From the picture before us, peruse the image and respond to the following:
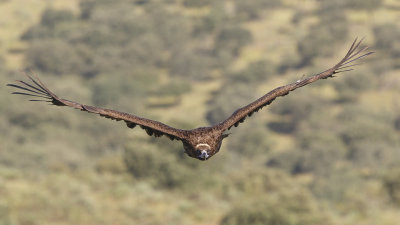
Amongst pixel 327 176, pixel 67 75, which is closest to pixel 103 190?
pixel 327 176

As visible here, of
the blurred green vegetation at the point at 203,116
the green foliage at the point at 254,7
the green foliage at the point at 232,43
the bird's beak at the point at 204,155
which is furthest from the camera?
the green foliage at the point at 254,7

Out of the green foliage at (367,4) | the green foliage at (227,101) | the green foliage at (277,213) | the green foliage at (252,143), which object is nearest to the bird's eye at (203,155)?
the green foliage at (277,213)

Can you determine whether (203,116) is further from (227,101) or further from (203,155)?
(203,155)

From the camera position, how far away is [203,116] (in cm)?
13388

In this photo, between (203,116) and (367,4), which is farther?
(367,4)

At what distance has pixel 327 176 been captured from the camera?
10900cm

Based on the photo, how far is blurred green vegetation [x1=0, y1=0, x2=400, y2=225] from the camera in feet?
145

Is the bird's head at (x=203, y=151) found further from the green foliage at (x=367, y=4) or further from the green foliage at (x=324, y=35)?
the green foliage at (x=367, y=4)

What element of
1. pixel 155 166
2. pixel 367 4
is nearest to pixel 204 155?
pixel 155 166

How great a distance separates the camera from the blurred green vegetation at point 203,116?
44312 millimetres

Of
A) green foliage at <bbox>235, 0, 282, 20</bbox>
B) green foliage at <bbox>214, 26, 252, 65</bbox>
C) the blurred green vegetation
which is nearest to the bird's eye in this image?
the blurred green vegetation

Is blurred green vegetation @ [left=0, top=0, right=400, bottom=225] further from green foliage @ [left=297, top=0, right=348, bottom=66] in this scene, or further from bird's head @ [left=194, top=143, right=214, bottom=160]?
bird's head @ [left=194, top=143, right=214, bottom=160]

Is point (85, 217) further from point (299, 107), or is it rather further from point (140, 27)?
point (140, 27)

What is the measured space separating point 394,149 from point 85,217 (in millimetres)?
90764
